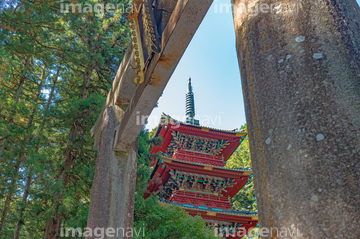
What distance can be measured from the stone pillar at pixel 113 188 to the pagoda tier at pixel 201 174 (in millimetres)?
9499

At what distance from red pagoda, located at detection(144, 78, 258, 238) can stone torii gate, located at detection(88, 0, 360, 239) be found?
13.0 m

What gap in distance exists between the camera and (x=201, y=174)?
50.1 feet

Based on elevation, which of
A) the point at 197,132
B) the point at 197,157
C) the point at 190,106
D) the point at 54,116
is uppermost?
the point at 190,106

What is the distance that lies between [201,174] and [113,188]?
11.5 m

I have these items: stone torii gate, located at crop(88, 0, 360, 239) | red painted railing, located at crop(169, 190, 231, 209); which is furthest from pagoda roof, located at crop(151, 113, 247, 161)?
stone torii gate, located at crop(88, 0, 360, 239)

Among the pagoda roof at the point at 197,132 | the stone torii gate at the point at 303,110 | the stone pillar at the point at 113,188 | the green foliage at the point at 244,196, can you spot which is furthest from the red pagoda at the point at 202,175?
the stone torii gate at the point at 303,110

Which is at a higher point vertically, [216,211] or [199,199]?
[199,199]

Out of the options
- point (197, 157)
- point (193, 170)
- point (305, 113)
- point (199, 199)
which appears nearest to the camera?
point (305, 113)

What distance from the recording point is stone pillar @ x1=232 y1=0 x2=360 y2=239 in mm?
896

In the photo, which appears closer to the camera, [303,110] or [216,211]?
[303,110]

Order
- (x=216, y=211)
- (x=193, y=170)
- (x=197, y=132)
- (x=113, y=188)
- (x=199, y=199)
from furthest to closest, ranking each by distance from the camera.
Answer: (x=197, y=132) → (x=199, y=199) → (x=193, y=170) → (x=216, y=211) → (x=113, y=188)

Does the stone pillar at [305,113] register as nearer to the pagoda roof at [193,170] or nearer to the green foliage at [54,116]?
the green foliage at [54,116]

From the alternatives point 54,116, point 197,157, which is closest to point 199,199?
point 197,157

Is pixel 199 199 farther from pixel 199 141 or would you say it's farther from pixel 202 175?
pixel 199 141
